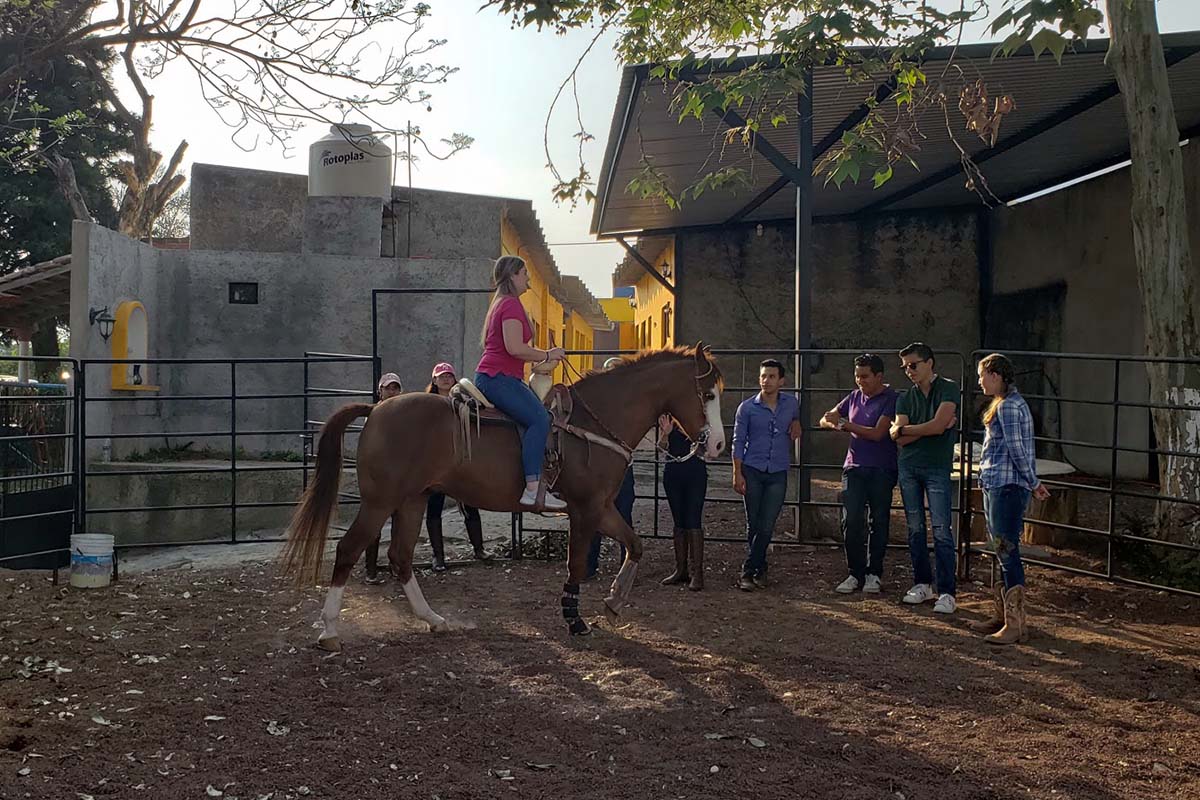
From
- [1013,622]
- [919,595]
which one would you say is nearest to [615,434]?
[919,595]

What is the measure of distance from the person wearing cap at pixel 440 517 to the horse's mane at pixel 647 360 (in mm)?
1355

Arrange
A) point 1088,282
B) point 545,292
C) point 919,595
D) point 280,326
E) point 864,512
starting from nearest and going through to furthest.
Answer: point 919,595 → point 864,512 → point 1088,282 → point 280,326 → point 545,292

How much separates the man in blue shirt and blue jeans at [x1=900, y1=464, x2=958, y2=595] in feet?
2.95

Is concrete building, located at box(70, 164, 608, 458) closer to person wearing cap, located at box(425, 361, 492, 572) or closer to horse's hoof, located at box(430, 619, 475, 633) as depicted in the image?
person wearing cap, located at box(425, 361, 492, 572)

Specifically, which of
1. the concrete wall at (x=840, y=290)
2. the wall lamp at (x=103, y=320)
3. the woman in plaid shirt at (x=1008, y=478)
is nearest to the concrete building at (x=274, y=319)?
the wall lamp at (x=103, y=320)

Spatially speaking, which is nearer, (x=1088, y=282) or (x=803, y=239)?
(x=803, y=239)

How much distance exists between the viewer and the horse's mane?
636cm

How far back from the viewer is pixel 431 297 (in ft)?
46.1

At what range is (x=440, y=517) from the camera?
807cm

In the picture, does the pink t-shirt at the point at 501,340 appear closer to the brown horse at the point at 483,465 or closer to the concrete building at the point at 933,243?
the brown horse at the point at 483,465

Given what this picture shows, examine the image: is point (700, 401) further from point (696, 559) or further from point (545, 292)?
point (545, 292)

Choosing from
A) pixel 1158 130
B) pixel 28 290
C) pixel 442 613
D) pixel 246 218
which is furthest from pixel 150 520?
pixel 1158 130

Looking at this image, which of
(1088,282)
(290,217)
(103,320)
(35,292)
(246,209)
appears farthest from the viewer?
(290,217)

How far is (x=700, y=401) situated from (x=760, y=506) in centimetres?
132
